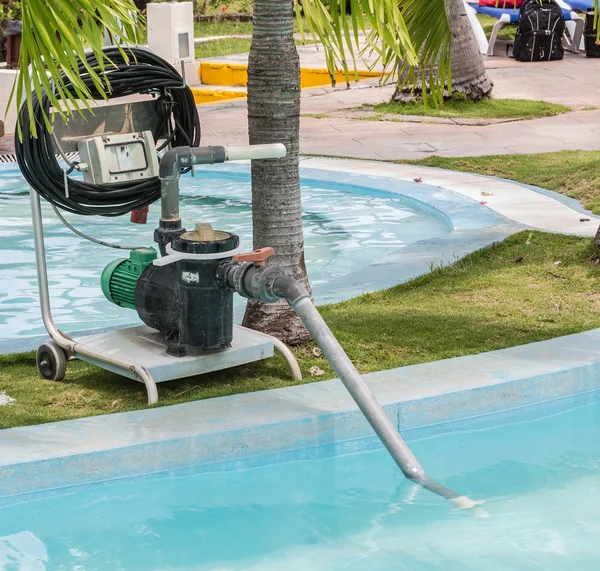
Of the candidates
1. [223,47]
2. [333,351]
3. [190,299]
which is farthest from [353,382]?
[223,47]

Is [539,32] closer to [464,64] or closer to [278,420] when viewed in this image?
[464,64]

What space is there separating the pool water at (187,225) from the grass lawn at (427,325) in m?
1.11

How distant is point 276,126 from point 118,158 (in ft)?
2.80

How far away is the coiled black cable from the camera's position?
4.83m

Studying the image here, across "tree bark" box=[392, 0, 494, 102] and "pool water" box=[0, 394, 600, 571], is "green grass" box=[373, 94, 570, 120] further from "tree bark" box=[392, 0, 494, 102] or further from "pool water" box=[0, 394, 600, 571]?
"pool water" box=[0, 394, 600, 571]

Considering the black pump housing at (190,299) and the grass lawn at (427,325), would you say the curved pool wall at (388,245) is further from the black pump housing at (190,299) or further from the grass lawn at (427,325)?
the black pump housing at (190,299)

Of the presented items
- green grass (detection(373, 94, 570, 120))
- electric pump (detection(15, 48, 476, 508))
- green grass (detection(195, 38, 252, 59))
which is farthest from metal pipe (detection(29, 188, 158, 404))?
green grass (detection(195, 38, 252, 59))

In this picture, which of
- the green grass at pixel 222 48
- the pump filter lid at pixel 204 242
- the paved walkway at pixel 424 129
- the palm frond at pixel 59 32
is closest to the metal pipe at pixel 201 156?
the pump filter lid at pixel 204 242

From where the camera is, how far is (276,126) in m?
5.48

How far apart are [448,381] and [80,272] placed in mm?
4579

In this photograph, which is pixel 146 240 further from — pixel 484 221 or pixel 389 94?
pixel 389 94

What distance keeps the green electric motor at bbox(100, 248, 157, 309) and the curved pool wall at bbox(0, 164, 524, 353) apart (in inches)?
36.0

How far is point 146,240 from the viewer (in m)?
10.0

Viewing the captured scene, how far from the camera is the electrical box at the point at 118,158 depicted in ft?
16.3
